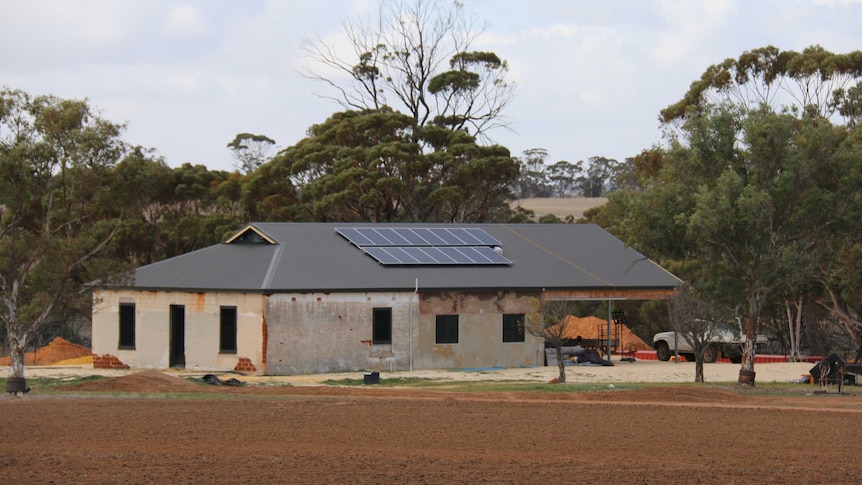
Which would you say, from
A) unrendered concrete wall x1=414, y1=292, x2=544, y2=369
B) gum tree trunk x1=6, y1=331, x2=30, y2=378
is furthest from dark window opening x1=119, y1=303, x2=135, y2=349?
unrendered concrete wall x1=414, y1=292, x2=544, y2=369

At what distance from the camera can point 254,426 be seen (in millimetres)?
19906

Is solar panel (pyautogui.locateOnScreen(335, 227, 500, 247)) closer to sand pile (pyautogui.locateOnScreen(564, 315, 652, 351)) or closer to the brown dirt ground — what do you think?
sand pile (pyautogui.locateOnScreen(564, 315, 652, 351))

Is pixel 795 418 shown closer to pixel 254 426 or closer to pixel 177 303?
pixel 254 426

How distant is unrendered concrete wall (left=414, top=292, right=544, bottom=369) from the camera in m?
36.7

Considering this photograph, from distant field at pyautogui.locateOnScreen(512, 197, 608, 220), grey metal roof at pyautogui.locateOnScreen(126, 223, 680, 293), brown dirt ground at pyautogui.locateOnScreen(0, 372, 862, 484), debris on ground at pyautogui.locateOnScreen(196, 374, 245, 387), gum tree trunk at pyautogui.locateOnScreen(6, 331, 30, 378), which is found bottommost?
brown dirt ground at pyautogui.locateOnScreen(0, 372, 862, 484)

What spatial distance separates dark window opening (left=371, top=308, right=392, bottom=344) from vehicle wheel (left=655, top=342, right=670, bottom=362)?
12.0m

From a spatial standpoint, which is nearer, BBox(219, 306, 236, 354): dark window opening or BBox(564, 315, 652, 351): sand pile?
BBox(219, 306, 236, 354): dark window opening

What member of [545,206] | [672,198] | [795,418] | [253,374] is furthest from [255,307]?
[545,206]

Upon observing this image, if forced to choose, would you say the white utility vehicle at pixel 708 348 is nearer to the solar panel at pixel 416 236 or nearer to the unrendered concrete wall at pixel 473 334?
the unrendered concrete wall at pixel 473 334

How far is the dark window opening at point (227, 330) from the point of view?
34875mm

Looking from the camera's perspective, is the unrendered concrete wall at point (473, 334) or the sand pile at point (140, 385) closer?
the sand pile at point (140, 385)

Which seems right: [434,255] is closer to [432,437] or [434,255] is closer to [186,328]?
[186,328]

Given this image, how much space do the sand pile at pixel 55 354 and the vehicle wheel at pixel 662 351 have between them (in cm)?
2136

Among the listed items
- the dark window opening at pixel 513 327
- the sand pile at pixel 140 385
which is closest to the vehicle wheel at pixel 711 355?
the dark window opening at pixel 513 327
